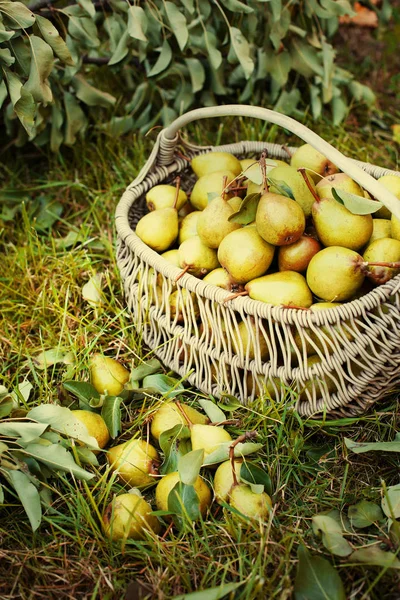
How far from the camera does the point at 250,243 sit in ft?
5.47

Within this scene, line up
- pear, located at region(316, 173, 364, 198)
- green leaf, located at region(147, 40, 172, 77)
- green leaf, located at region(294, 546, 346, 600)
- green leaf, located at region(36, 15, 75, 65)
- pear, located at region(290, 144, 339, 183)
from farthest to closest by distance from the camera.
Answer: green leaf, located at region(147, 40, 172, 77) → green leaf, located at region(36, 15, 75, 65) → pear, located at region(290, 144, 339, 183) → pear, located at region(316, 173, 364, 198) → green leaf, located at region(294, 546, 346, 600)

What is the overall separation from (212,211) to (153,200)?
1.13 feet

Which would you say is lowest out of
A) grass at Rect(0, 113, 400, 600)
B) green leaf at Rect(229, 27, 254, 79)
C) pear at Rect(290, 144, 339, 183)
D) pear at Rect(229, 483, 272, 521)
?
grass at Rect(0, 113, 400, 600)

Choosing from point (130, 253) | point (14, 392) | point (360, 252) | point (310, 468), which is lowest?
point (14, 392)

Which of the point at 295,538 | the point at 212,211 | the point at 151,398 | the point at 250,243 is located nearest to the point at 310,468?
the point at 295,538

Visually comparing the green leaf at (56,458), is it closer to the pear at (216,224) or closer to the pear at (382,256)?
the pear at (216,224)

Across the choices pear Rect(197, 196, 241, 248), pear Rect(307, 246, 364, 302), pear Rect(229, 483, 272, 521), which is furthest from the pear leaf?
pear Rect(229, 483, 272, 521)

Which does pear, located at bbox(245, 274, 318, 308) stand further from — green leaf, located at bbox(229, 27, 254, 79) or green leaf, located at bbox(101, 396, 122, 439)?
green leaf, located at bbox(229, 27, 254, 79)

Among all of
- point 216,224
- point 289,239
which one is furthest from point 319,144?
point 216,224

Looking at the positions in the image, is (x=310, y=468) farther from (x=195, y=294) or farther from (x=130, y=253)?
(x=130, y=253)

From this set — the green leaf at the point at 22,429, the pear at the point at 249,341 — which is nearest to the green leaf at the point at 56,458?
the green leaf at the point at 22,429

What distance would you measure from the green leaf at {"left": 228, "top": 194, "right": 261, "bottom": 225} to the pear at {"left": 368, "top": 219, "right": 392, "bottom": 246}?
338 millimetres

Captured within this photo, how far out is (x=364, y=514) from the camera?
144 cm

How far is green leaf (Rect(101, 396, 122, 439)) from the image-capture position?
1700mm
